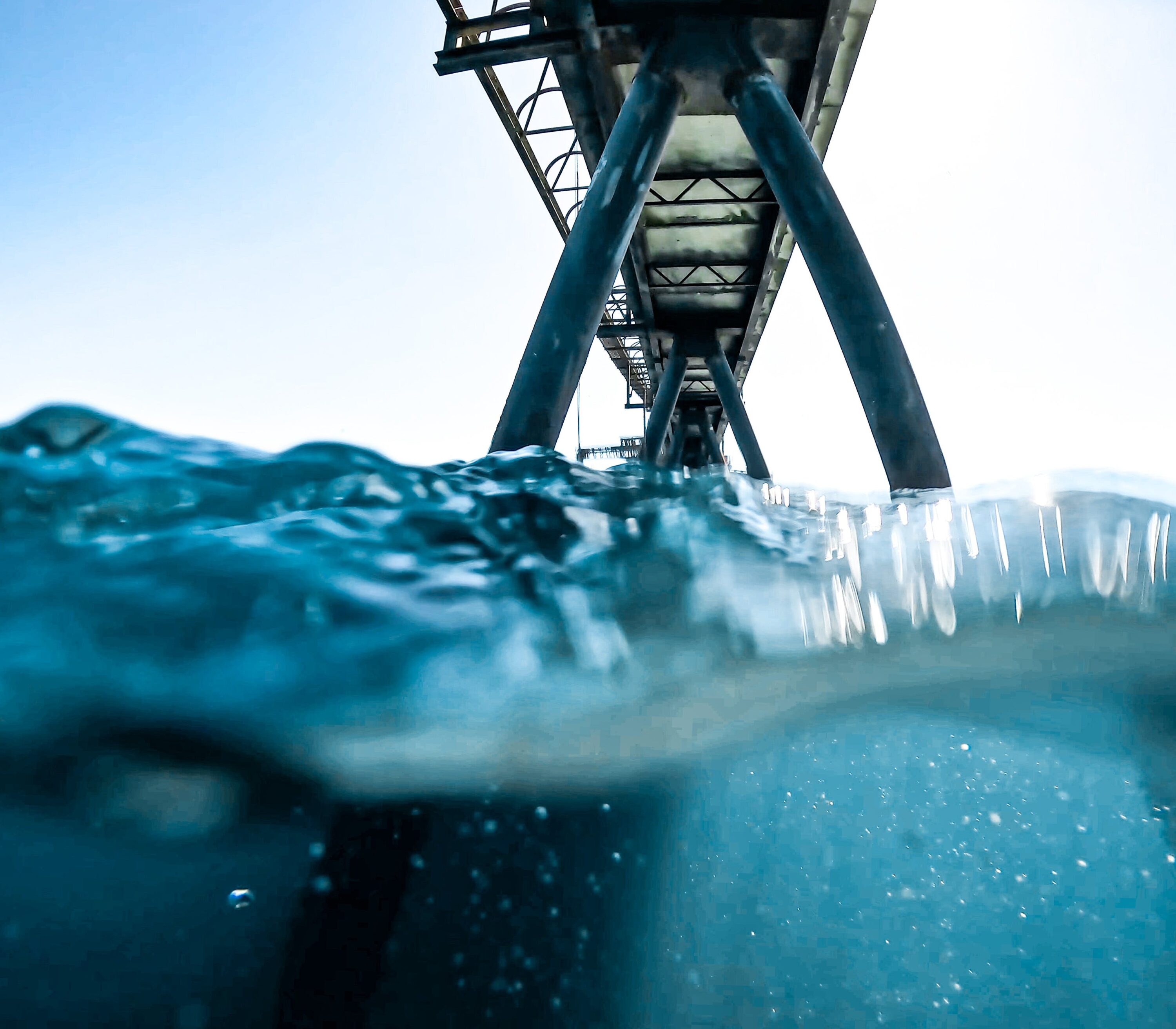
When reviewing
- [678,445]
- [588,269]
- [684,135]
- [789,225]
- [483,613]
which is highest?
[684,135]

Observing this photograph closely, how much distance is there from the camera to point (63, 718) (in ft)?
4.67

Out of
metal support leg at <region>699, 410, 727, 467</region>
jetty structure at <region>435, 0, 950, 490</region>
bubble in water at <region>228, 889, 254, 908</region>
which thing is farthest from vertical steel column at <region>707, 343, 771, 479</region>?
bubble in water at <region>228, 889, 254, 908</region>

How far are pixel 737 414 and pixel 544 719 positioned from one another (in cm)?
1110

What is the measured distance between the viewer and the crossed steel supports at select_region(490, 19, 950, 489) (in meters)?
4.09

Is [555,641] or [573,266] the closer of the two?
[555,641]

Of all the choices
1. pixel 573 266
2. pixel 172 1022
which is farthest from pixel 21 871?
pixel 573 266

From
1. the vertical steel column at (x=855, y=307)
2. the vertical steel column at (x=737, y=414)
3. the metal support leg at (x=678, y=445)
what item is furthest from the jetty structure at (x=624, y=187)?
the metal support leg at (x=678, y=445)

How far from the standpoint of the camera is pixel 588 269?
436cm

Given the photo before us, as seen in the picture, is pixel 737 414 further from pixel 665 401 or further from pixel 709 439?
pixel 709 439

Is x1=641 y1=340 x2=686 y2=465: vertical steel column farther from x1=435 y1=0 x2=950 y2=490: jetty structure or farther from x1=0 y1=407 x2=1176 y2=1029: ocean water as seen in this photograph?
x1=0 y1=407 x2=1176 y2=1029: ocean water

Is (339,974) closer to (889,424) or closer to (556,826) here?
(556,826)

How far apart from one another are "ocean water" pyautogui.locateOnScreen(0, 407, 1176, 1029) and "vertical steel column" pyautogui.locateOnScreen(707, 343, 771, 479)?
8655 mm

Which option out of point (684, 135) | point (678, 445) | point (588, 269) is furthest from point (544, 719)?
point (678, 445)

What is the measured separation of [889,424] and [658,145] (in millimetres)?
2789
